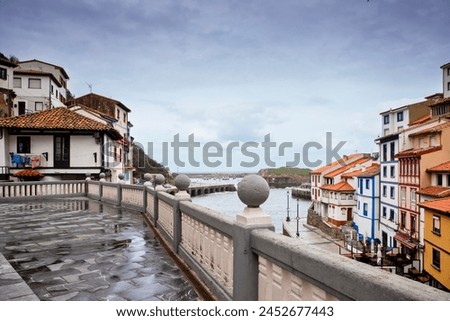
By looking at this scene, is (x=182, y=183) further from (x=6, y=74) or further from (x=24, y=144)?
(x=6, y=74)

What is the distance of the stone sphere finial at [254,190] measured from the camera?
3.50 m

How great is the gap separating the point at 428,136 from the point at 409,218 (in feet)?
26.1

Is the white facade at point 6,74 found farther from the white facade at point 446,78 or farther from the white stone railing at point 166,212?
the white facade at point 446,78

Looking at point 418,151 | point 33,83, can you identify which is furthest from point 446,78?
point 33,83

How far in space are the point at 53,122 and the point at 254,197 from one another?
26.8 metres

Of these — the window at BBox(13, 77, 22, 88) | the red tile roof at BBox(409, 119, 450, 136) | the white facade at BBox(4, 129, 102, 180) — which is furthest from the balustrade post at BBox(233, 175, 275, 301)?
the window at BBox(13, 77, 22, 88)

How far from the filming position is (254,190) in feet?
11.5

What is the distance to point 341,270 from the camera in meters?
2.11

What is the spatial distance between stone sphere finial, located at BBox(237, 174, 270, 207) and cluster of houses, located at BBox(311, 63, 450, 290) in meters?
22.2

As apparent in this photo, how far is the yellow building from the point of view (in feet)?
70.5

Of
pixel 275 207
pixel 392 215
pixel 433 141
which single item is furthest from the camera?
pixel 275 207
